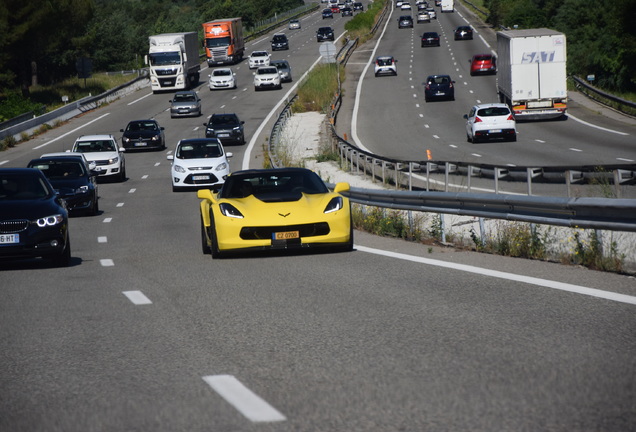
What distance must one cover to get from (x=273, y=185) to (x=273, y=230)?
156cm

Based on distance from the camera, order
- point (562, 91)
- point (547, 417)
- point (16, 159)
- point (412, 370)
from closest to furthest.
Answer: point (547, 417), point (412, 370), point (16, 159), point (562, 91)

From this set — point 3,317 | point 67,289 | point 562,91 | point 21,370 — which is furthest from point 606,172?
point 562,91

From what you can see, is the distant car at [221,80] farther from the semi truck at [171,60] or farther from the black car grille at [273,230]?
the black car grille at [273,230]

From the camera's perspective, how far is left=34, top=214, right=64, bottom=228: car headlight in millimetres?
14094

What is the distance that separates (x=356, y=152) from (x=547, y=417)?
1085 inches

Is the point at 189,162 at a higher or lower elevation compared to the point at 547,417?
lower

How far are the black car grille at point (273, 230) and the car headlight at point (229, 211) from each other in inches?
9.4

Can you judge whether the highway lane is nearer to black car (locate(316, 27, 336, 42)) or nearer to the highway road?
black car (locate(316, 27, 336, 42))

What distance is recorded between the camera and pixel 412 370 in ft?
22.5

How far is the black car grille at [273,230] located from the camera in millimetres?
14000

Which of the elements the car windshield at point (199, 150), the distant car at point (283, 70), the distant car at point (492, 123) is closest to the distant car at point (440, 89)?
the distant car at point (283, 70)

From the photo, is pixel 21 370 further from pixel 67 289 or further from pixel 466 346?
pixel 67 289

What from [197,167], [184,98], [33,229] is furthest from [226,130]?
[33,229]

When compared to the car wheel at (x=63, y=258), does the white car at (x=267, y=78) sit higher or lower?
lower
